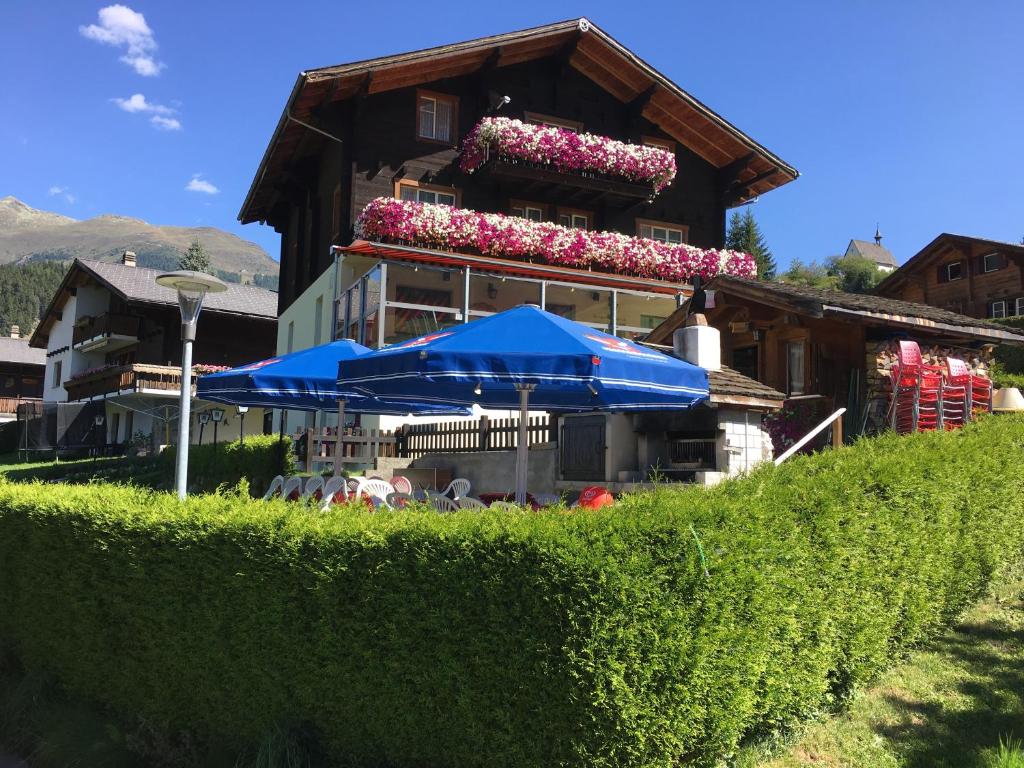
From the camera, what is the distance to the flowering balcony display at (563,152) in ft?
74.3

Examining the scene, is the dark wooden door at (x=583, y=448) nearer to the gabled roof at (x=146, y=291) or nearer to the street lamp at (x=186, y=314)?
the street lamp at (x=186, y=314)

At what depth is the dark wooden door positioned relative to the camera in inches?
464

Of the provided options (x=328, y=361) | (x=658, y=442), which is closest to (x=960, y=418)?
(x=658, y=442)

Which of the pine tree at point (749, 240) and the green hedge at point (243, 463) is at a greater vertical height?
the pine tree at point (749, 240)

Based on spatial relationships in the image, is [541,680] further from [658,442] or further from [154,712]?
Result: [658,442]

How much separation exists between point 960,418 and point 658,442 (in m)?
6.05

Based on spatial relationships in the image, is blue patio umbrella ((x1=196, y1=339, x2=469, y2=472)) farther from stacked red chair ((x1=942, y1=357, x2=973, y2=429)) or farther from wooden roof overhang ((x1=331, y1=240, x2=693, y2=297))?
stacked red chair ((x1=942, y1=357, x2=973, y2=429))

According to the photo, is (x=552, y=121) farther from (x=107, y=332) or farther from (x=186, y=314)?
(x=107, y=332)

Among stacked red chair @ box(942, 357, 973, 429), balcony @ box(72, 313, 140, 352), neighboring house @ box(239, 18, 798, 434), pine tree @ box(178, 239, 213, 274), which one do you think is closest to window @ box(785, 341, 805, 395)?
stacked red chair @ box(942, 357, 973, 429)

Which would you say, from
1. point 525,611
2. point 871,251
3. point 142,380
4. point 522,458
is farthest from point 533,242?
point 871,251

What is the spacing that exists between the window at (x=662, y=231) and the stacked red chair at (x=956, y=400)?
42.9ft

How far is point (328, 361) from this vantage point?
11.8 m

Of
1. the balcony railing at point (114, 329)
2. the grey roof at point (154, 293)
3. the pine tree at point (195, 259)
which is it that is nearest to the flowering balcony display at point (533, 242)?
the grey roof at point (154, 293)

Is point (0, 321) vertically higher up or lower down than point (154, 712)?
higher up
